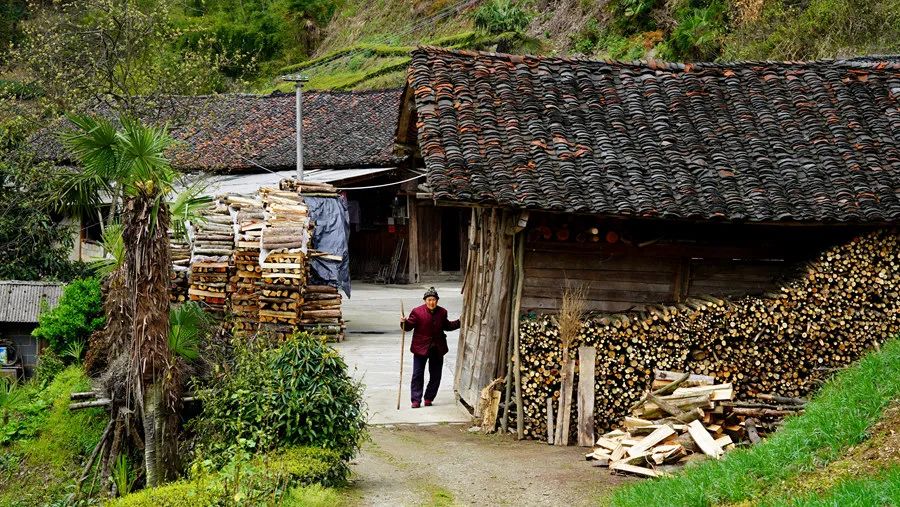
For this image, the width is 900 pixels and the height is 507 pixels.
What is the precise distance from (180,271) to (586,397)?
10.0 meters

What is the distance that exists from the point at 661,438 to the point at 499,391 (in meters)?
2.63

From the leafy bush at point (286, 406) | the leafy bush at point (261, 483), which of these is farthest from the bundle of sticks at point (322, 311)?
the leafy bush at point (261, 483)

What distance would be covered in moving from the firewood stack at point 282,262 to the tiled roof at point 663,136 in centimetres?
521

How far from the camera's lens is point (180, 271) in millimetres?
19047

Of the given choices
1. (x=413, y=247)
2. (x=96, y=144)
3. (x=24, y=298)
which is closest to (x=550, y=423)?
(x=96, y=144)

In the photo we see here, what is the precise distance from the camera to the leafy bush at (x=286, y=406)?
32.4 ft

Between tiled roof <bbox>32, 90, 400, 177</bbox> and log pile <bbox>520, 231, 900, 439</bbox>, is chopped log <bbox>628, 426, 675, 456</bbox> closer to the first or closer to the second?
log pile <bbox>520, 231, 900, 439</bbox>

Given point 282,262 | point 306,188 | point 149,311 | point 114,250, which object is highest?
point 306,188

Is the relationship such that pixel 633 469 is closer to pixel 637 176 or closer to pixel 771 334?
pixel 771 334

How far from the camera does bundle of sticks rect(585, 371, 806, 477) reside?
10.2m

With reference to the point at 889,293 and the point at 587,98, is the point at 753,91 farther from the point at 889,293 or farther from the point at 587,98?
the point at 889,293

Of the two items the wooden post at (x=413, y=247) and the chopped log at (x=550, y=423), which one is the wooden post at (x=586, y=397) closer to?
the chopped log at (x=550, y=423)

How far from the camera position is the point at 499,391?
12406 mm

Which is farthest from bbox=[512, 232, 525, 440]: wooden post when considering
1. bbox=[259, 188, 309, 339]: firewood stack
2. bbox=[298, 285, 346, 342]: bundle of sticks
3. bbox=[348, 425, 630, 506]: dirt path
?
bbox=[298, 285, 346, 342]: bundle of sticks
